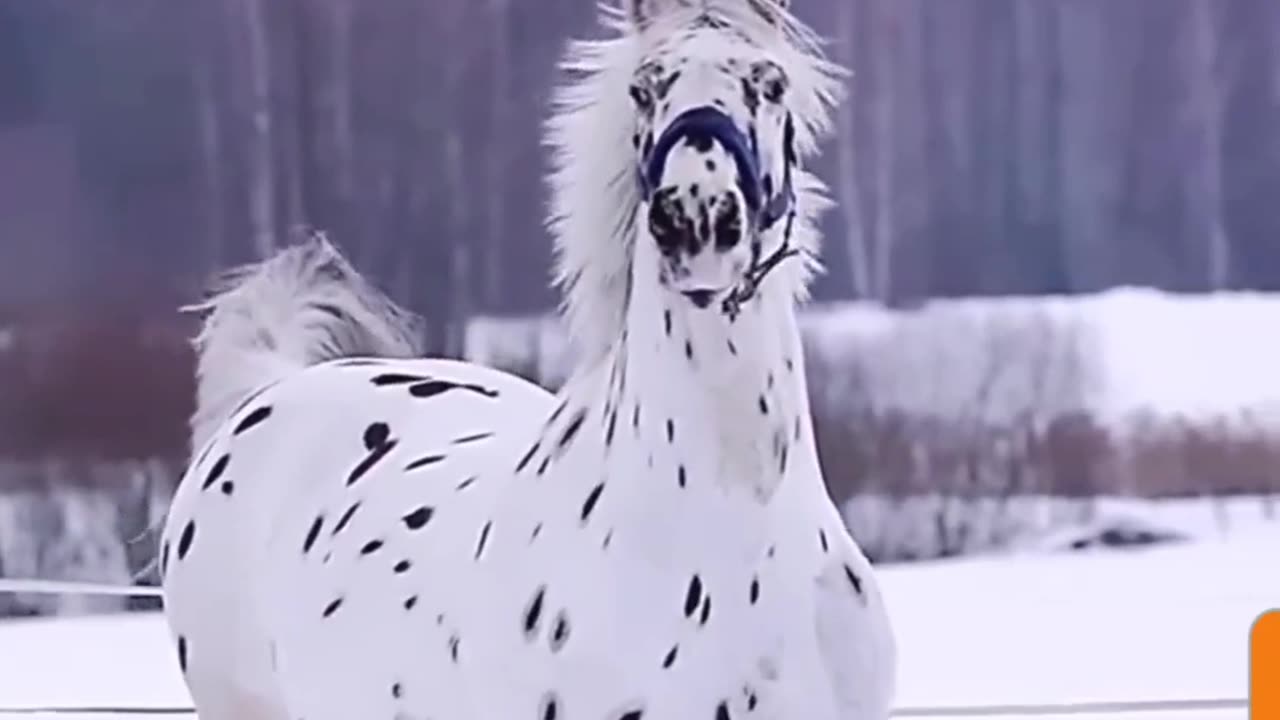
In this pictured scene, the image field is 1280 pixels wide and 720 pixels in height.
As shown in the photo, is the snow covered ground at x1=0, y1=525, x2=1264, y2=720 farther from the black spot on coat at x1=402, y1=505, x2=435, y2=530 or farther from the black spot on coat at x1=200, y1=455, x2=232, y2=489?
the black spot on coat at x1=402, y1=505, x2=435, y2=530

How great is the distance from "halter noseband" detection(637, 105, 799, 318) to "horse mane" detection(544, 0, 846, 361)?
0.19 ft

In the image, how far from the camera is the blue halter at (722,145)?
2.92 feet

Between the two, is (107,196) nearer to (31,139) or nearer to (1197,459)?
(31,139)

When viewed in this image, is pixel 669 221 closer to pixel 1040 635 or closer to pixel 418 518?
pixel 418 518

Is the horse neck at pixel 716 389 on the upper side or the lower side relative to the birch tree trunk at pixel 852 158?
lower

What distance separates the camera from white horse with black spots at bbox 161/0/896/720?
0.94 meters

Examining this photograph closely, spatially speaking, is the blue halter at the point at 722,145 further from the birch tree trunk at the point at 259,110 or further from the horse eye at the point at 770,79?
the birch tree trunk at the point at 259,110

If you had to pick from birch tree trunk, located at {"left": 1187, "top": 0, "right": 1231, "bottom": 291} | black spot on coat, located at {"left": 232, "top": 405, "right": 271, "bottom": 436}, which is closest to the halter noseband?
black spot on coat, located at {"left": 232, "top": 405, "right": 271, "bottom": 436}

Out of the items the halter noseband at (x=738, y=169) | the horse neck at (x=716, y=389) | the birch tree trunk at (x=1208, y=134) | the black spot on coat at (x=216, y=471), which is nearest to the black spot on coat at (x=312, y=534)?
the black spot on coat at (x=216, y=471)

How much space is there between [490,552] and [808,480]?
0.80ft

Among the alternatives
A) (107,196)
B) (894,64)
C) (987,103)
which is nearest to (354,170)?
(107,196)

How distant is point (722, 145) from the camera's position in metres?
0.89

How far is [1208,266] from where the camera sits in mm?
1755

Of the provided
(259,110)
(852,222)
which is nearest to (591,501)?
(852,222)
